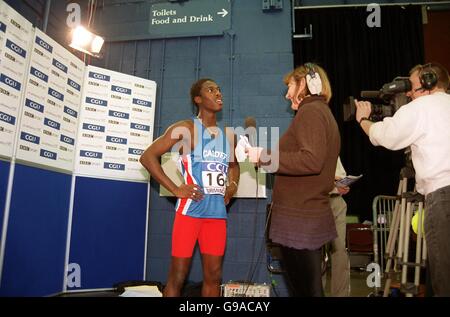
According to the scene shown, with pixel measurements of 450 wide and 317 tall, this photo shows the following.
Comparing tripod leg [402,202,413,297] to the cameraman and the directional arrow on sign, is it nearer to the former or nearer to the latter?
the cameraman

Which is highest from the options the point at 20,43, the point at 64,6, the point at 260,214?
the point at 64,6

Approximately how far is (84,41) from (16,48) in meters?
0.92

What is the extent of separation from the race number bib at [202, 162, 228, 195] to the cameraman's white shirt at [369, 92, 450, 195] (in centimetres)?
110

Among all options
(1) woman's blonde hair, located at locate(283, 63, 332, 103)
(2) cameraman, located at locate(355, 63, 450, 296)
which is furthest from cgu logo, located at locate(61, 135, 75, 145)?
(2) cameraman, located at locate(355, 63, 450, 296)

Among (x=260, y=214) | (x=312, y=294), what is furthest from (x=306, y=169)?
(x=260, y=214)

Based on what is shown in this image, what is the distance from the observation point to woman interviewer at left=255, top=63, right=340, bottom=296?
4.20 feet

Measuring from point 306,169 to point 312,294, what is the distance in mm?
488

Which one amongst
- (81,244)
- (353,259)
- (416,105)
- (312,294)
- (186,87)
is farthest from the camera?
(353,259)

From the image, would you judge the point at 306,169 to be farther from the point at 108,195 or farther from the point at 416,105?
the point at 108,195

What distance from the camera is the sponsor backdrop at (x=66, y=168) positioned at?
2379 mm

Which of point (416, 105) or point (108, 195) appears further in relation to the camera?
point (108, 195)

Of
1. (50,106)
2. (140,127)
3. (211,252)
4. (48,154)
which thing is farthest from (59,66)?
(211,252)

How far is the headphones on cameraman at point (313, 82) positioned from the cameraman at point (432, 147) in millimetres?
416

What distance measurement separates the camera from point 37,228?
2.59 m
